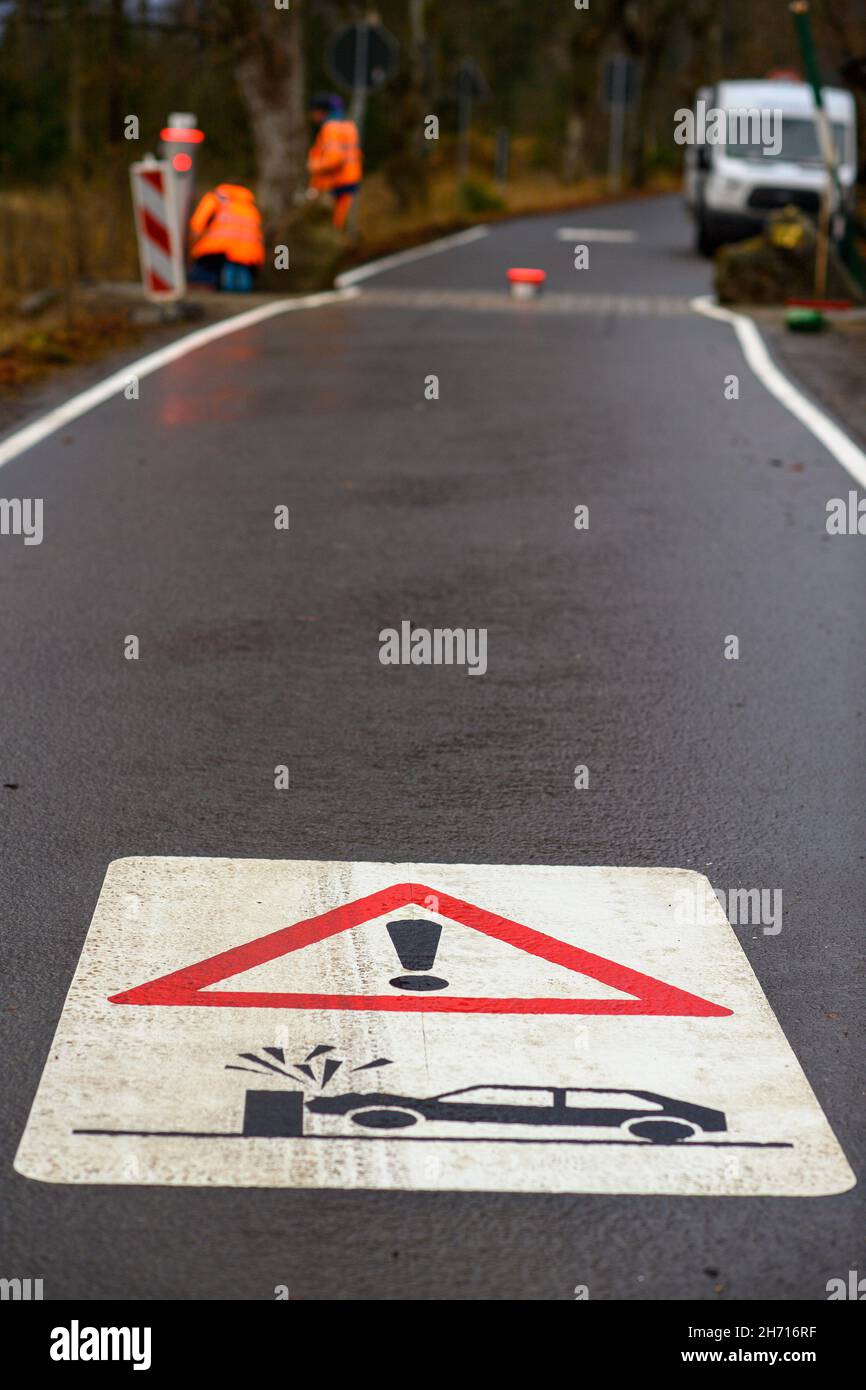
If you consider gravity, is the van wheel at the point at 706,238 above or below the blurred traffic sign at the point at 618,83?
below

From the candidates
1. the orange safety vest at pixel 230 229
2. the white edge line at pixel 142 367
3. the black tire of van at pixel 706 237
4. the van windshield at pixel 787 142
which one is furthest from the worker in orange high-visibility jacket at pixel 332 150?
the van windshield at pixel 787 142

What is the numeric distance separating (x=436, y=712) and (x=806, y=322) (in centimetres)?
1106

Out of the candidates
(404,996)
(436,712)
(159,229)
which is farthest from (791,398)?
(404,996)

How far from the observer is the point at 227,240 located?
19062 mm

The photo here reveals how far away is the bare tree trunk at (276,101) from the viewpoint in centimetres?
2269

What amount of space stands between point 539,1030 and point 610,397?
9439mm

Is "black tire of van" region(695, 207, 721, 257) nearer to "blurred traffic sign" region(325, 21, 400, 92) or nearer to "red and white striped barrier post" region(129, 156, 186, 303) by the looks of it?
"blurred traffic sign" region(325, 21, 400, 92)

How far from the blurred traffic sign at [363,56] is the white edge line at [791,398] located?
8.05 metres

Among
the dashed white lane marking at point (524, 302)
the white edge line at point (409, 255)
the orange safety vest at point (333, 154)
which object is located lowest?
the white edge line at point (409, 255)

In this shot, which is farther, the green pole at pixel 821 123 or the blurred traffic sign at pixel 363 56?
the blurred traffic sign at pixel 363 56

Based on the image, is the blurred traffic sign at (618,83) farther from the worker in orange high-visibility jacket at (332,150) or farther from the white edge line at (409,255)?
the worker in orange high-visibility jacket at (332,150)

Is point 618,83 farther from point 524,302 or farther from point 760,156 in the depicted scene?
point 524,302

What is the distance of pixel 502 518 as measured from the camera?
9.46 m
